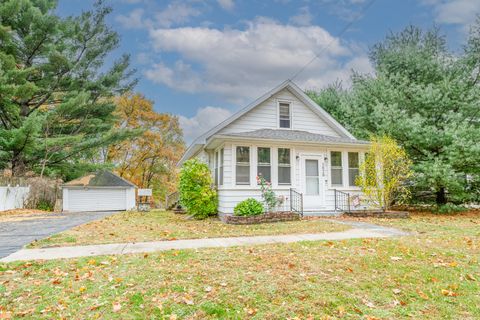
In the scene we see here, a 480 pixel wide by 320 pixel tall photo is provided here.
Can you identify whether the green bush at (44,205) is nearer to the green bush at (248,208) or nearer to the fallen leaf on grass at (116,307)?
the green bush at (248,208)

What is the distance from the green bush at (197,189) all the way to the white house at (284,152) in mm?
529

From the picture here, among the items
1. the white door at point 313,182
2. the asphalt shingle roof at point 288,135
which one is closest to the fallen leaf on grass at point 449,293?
the asphalt shingle roof at point 288,135

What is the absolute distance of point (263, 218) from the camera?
1051 centimetres

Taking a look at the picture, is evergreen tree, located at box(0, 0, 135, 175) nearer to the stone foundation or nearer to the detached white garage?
the detached white garage

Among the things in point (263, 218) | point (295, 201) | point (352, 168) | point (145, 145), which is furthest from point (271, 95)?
point (145, 145)

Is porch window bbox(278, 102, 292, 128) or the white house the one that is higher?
porch window bbox(278, 102, 292, 128)

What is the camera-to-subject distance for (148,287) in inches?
154

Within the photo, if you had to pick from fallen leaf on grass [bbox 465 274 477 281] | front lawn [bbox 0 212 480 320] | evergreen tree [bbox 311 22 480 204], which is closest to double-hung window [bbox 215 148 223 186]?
Result: front lawn [bbox 0 212 480 320]

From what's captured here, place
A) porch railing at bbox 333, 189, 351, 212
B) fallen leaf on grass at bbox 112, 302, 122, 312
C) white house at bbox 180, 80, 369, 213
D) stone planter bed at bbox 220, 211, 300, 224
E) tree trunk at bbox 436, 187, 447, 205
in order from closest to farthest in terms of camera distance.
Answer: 1. fallen leaf on grass at bbox 112, 302, 122, 312
2. stone planter bed at bbox 220, 211, 300, 224
3. white house at bbox 180, 80, 369, 213
4. porch railing at bbox 333, 189, 351, 212
5. tree trunk at bbox 436, 187, 447, 205

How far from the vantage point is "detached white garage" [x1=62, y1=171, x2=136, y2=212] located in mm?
22125

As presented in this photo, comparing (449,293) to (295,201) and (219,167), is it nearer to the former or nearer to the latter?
(295,201)

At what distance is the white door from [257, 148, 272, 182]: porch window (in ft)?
4.95

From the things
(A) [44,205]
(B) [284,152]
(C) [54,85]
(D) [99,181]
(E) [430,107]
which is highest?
(C) [54,85]

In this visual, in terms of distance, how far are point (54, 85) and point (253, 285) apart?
23624 mm
